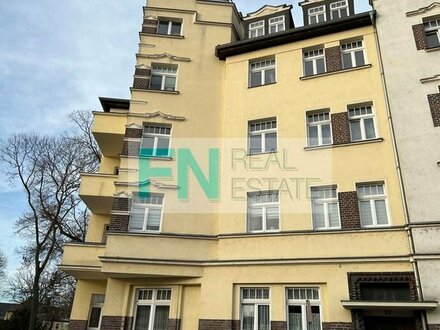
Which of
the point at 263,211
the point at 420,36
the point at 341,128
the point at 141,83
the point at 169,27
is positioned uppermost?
the point at 169,27

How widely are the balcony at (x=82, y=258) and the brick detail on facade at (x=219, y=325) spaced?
4665 millimetres

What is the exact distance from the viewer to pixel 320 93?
1451 cm

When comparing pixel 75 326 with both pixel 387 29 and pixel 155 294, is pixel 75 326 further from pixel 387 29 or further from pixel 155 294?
pixel 387 29

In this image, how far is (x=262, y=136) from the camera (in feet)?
49.1

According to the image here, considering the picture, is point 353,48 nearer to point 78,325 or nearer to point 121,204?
point 121,204

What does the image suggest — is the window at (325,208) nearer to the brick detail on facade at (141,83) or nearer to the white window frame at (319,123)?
the white window frame at (319,123)

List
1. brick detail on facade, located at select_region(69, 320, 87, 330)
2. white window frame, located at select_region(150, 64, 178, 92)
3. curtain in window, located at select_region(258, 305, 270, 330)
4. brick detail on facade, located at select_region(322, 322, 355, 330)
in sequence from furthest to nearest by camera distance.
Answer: white window frame, located at select_region(150, 64, 178, 92) → brick detail on facade, located at select_region(69, 320, 87, 330) → curtain in window, located at select_region(258, 305, 270, 330) → brick detail on facade, located at select_region(322, 322, 355, 330)

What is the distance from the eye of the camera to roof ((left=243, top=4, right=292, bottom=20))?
59.8 feet

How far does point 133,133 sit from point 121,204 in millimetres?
3085

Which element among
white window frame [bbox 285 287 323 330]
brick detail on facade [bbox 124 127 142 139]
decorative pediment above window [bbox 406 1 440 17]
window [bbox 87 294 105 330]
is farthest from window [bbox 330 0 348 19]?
window [bbox 87 294 105 330]

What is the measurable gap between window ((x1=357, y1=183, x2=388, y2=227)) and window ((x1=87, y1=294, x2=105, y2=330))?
37.5 feet

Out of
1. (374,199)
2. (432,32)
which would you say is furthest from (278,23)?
(374,199)

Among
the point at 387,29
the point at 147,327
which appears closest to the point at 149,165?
the point at 147,327

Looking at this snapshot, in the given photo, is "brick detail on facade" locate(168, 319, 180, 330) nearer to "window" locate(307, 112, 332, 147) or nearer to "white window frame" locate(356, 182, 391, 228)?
"white window frame" locate(356, 182, 391, 228)
